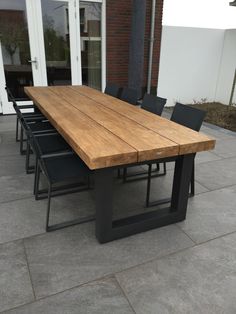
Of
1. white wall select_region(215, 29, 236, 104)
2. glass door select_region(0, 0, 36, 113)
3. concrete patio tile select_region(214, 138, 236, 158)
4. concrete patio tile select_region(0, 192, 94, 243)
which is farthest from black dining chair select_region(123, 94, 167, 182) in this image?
white wall select_region(215, 29, 236, 104)

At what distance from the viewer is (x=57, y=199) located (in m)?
2.42

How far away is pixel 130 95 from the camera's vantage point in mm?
3316

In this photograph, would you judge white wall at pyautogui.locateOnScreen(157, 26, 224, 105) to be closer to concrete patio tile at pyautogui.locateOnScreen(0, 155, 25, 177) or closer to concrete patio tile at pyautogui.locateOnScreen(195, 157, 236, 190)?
concrete patio tile at pyautogui.locateOnScreen(195, 157, 236, 190)

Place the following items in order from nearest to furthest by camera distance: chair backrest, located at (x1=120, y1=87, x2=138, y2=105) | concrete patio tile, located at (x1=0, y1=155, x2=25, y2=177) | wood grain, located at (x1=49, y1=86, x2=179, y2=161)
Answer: wood grain, located at (x1=49, y1=86, x2=179, y2=161)
concrete patio tile, located at (x1=0, y1=155, x2=25, y2=177)
chair backrest, located at (x1=120, y1=87, x2=138, y2=105)

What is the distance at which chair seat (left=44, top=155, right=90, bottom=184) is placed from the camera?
195 cm

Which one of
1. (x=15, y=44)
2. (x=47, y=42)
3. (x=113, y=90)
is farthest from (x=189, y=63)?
(x=15, y=44)

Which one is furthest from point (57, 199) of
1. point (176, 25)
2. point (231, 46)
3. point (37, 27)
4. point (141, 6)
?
point (231, 46)

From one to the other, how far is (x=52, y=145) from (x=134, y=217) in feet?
3.64

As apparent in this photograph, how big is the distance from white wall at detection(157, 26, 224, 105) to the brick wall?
211 millimetres

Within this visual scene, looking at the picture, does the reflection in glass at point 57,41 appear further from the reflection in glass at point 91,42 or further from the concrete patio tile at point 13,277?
the concrete patio tile at point 13,277

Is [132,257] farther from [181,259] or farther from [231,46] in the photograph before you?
[231,46]

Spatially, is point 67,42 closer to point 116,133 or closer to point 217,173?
point 217,173

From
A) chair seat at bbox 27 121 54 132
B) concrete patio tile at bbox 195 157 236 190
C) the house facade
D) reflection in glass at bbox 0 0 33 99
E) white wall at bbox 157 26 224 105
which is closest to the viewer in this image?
concrete patio tile at bbox 195 157 236 190

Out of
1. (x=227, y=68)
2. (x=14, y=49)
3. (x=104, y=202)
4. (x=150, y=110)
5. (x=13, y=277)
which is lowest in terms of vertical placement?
(x=13, y=277)
